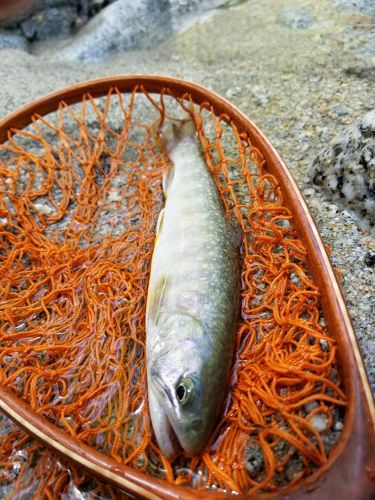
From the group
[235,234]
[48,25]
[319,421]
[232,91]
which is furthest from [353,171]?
[48,25]

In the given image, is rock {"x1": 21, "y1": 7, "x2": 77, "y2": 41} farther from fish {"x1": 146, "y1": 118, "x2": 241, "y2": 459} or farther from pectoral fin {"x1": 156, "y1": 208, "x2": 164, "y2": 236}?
pectoral fin {"x1": 156, "y1": 208, "x2": 164, "y2": 236}

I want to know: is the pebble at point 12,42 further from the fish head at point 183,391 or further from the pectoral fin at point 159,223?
the fish head at point 183,391

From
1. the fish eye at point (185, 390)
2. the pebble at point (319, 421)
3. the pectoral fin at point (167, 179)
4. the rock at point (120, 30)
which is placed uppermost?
the rock at point (120, 30)

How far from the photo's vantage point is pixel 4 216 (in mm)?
3316

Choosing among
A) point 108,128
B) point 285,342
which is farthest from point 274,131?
point 285,342

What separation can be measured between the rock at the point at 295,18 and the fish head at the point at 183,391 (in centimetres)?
414

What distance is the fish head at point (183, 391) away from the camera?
2.04 m

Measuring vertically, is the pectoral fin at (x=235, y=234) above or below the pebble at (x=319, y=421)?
above

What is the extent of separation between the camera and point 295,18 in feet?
16.7

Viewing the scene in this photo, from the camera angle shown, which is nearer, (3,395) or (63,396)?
(3,395)

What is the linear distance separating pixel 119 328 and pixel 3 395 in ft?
2.40

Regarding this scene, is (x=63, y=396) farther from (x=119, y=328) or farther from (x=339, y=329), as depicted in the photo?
(x=339, y=329)

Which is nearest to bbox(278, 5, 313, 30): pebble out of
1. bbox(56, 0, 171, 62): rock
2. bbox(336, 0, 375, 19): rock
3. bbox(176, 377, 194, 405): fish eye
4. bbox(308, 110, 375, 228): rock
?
bbox(336, 0, 375, 19): rock

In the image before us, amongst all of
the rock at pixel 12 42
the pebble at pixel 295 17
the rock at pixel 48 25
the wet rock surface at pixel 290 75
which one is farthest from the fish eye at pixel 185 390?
the rock at pixel 48 25
